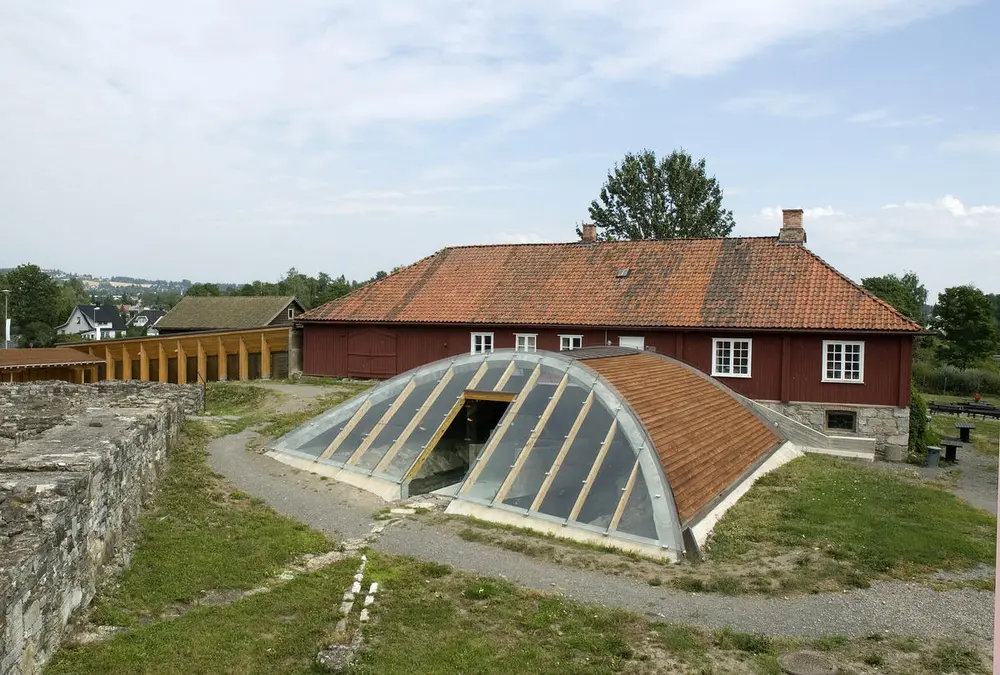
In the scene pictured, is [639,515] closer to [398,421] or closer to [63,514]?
[398,421]

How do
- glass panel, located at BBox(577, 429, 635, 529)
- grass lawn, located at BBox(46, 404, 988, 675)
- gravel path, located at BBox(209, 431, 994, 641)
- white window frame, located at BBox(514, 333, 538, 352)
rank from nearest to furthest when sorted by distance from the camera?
grass lawn, located at BBox(46, 404, 988, 675) < gravel path, located at BBox(209, 431, 994, 641) < glass panel, located at BBox(577, 429, 635, 529) < white window frame, located at BBox(514, 333, 538, 352)

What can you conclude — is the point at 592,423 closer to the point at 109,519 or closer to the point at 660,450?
the point at 660,450

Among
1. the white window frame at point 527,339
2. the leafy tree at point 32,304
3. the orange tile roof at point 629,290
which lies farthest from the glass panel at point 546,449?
the leafy tree at point 32,304

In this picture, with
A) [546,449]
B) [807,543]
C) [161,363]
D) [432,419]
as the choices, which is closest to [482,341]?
[432,419]

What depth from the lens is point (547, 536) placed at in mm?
10883

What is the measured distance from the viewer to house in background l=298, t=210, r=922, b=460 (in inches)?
856

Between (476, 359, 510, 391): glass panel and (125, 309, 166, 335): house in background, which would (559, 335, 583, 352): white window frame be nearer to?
(476, 359, 510, 391): glass panel

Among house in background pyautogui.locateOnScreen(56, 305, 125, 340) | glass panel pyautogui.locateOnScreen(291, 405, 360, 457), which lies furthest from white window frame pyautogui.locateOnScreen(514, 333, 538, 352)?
house in background pyautogui.locateOnScreen(56, 305, 125, 340)

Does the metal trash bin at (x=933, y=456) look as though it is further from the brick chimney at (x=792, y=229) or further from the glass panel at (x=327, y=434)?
the glass panel at (x=327, y=434)

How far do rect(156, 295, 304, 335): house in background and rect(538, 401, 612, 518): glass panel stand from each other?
42.8 meters

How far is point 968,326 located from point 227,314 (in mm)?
49970

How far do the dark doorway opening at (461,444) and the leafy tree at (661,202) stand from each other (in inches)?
1458

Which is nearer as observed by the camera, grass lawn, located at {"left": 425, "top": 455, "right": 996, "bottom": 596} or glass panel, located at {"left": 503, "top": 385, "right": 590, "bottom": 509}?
grass lawn, located at {"left": 425, "top": 455, "right": 996, "bottom": 596}

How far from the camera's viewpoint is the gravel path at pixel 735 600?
798 cm
